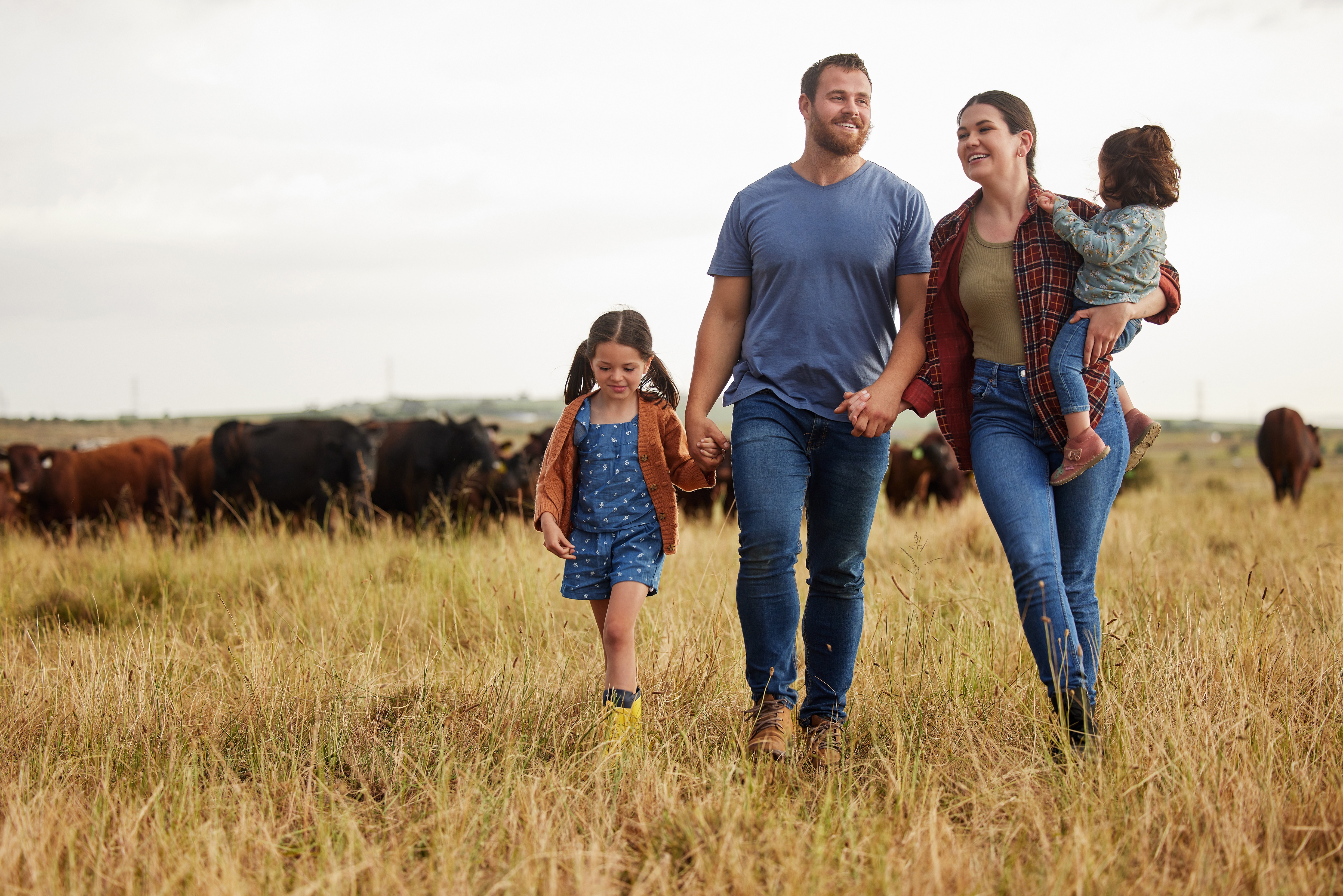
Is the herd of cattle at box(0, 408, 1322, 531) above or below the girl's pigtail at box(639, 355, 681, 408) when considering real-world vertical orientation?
below

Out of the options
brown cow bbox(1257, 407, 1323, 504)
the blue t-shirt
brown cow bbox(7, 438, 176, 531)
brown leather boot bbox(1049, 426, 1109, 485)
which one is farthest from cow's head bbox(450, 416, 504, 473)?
brown cow bbox(1257, 407, 1323, 504)

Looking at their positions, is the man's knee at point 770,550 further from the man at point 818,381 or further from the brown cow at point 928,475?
the brown cow at point 928,475

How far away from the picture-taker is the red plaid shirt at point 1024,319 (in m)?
3.36

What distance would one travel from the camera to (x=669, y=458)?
154 inches

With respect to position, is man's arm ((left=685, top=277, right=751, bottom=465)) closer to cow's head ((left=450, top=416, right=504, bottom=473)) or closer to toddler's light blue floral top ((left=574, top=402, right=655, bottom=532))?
toddler's light blue floral top ((left=574, top=402, right=655, bottom=532))

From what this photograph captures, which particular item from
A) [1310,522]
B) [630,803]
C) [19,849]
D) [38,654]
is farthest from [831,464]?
[1310,522]

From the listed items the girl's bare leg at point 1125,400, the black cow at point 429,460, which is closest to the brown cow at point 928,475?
the black cow at point 429,460

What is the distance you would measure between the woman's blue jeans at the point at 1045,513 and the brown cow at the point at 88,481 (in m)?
14.5

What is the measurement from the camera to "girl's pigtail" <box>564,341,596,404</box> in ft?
13.4

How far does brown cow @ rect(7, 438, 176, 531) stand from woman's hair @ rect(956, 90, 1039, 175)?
14534 millimetres

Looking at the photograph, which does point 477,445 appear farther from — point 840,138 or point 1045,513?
point 1045,513

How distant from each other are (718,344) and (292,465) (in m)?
12.0

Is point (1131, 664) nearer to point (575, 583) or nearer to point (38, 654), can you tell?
point (575, 583)

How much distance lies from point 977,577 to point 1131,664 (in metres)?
2.22
